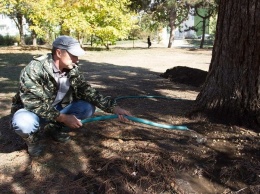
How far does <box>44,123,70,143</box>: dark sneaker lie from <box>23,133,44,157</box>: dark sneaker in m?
0.20

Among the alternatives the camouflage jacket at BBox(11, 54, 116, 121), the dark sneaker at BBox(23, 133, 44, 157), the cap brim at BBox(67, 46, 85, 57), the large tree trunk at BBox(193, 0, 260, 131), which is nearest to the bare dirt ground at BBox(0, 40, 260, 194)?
the dark sneaker at BBox(23, 133, 44, 157)

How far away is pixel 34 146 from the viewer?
2.83m

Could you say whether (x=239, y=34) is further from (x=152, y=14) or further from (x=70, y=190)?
(x=152, y=14)

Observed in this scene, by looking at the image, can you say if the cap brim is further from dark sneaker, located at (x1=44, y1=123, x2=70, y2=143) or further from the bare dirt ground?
the bare dirt ground

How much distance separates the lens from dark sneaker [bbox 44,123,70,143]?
10.1 feet

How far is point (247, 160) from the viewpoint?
2.75m

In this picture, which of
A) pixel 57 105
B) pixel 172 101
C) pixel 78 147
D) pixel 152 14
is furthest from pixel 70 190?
pixel 152 14

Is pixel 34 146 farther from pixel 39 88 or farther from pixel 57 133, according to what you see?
pixel 39 88

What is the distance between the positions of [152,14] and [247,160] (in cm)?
2385

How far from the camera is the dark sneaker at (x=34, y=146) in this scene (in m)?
2.76

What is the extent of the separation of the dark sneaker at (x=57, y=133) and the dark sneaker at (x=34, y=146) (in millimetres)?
201

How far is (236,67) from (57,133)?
2.01m

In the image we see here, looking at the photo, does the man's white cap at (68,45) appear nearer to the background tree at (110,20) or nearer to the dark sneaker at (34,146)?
the dark sneaker at (34,146)

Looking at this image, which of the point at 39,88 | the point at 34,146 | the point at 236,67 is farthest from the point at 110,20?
the point at 39,88
